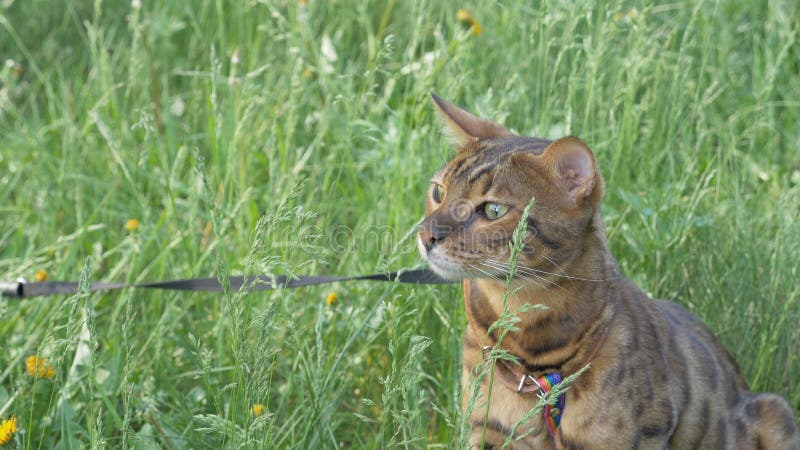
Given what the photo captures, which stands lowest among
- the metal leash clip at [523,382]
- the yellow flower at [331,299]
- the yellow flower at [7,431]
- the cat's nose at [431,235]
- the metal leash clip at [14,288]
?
the yellow flower at [7,431]

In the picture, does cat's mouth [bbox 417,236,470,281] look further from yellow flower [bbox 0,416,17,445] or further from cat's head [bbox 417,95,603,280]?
yellow flower [bbox 0,416,17,445]

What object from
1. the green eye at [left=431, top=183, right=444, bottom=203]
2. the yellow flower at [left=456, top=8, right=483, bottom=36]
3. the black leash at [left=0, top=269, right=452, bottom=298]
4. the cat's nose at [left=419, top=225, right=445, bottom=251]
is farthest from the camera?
the yellow flower at [left=456, top=8, right=483, bottom=36]

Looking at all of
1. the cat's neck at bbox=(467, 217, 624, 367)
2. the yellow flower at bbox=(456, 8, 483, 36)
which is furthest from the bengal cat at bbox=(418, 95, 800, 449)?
the yellow flower at bbox=(456, 8, 483, 36)

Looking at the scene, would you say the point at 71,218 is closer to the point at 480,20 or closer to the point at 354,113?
the point at 354,113

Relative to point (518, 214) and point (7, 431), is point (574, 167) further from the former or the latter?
point (7, 431)

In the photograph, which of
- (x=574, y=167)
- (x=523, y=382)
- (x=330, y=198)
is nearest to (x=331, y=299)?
(x=330, y=198)

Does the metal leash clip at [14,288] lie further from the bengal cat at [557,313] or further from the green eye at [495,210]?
the green eye at [495,210]

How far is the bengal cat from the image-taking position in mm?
1996

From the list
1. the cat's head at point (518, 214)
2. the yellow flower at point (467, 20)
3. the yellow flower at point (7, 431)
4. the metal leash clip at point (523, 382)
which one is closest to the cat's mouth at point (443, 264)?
the cat's head at point (518, 214)

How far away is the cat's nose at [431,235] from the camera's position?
2059mm

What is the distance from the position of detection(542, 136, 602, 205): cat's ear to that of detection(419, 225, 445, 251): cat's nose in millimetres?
281

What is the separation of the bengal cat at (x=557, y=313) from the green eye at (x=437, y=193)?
0.14ft

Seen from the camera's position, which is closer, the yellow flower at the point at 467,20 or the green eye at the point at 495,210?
the green eye at the point at 495,210

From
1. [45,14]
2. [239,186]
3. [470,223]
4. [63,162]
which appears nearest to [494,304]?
[470,223]
